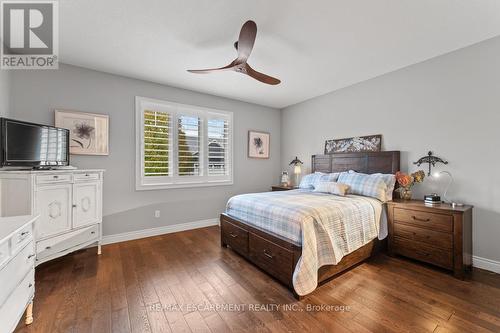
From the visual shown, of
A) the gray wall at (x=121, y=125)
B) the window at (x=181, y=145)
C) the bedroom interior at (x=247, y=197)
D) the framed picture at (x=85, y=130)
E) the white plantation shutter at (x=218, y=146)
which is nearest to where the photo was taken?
the bedroom interior at (x=247, y=197)

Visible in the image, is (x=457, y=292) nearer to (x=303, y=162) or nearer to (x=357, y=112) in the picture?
(x=357, y=112)

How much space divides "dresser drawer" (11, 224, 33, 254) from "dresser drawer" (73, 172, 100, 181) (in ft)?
3.47

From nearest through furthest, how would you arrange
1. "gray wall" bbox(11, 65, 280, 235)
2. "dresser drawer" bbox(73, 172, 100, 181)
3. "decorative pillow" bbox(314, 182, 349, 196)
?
"dresser drawer" bbox(73, 172, 100, 181), "gray wall" bbox(11, 65, 280, 235), "decorative pillow" bbox(314, 182, 349, 196)

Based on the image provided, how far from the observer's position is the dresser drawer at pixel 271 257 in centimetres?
206

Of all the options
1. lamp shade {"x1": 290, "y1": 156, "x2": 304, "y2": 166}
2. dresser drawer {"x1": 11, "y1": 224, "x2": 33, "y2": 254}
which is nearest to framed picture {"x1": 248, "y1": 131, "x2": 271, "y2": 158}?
lamp shade {"x1": 290, "y1": 156, "x2": 304, "y2": 166}

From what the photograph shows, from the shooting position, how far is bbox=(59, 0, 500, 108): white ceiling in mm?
1947

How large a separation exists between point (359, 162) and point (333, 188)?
2.86 ft

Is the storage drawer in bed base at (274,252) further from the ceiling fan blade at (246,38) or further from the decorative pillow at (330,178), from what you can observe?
the ceiling fan blade at (246,38)

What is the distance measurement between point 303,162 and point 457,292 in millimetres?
3190

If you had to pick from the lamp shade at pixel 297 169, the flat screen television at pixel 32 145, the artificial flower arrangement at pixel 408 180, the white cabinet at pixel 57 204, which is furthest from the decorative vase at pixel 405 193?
the flat screen television at pixel 32 145

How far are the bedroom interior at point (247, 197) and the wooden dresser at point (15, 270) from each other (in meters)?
0.02

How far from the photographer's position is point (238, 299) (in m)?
1.93

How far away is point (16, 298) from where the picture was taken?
1383mm

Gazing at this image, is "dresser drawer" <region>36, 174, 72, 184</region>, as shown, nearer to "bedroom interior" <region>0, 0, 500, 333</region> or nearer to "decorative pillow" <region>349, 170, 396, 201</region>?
"bedroom interior" <region>0, 0, 500, 333</region>
